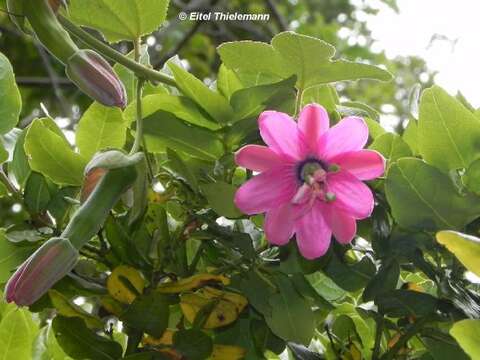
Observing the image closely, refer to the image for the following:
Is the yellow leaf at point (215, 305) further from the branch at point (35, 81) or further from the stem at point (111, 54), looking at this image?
the branch at point (35, 81)

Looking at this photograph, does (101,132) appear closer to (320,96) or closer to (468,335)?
(320,96)

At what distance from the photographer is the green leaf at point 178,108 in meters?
0.49

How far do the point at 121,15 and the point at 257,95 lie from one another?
0.34 ft

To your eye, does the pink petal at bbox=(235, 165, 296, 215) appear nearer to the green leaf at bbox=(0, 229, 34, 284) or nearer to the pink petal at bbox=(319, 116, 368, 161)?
the pink petal at bbox=(319, 116, 368, 161)

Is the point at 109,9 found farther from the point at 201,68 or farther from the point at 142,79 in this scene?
the point at 201,68

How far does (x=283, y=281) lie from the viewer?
489 millimetres

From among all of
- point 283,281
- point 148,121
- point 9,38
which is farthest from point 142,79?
point 9,38

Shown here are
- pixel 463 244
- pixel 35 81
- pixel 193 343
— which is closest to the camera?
pixel 463 244

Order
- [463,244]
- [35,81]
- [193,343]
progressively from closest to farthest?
[463,244] < [193,343] < [35,81]

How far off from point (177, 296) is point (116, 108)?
13 cm

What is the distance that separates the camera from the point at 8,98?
52cm

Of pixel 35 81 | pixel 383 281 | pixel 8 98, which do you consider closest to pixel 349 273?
pixel 383 281

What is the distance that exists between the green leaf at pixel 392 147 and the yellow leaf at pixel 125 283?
158mm

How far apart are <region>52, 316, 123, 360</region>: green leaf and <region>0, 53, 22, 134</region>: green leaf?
0.13m
